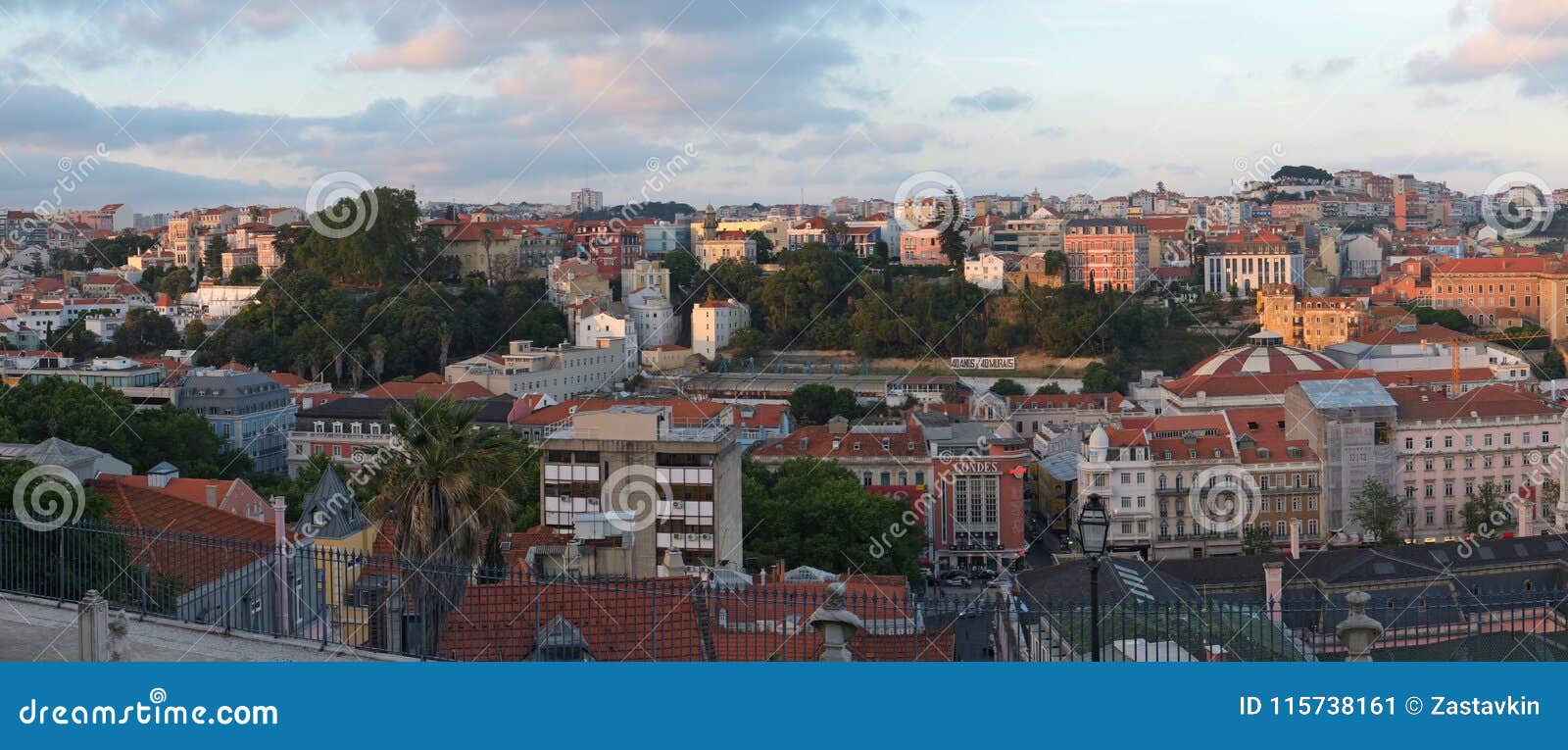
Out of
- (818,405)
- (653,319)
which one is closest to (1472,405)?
(818,405)

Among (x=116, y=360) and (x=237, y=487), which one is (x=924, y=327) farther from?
(x=237, y=487)

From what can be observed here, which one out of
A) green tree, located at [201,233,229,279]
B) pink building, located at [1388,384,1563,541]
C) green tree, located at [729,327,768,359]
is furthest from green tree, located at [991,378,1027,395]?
green tree, located at [201,233,229,279]

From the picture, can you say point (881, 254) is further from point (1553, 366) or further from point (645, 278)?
point (1553, 366)

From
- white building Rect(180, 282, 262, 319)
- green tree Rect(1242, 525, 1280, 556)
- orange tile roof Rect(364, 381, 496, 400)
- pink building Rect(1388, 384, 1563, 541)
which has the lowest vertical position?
green tree Rect(1242, 525, 1280, 556)

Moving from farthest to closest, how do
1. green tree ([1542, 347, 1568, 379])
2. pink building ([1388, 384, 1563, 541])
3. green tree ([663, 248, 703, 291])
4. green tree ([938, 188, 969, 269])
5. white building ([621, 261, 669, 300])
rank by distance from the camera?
green tree ([938, 188, 969, 269]) → green tree ([663, 248, 703, 291]) → white building ([621, 261, 669, 300]) → green tree ([1542, 347, 1568, 379]) → pink building ([1388, 384, 1563, 541])

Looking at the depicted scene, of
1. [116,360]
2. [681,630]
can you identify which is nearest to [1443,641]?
[681,630]

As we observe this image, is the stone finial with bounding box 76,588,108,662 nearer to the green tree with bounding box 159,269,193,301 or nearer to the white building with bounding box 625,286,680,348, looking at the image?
the white building with bounding box 625,286,680,348
